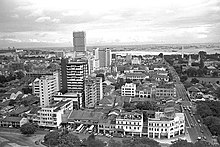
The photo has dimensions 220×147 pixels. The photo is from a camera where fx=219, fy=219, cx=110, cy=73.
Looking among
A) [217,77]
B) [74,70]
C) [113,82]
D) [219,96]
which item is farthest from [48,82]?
[217,77]

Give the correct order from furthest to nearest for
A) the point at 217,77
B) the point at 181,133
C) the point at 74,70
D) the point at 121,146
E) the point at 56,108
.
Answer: the point at 217,77, the point at 74,70, the point at 56,108, the point at 181,133, the point at 121,146

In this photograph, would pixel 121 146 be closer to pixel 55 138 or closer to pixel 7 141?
pixel 55 138

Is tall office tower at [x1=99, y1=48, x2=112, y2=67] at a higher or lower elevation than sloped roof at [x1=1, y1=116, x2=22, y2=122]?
higher

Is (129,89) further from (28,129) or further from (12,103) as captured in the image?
(28,129)

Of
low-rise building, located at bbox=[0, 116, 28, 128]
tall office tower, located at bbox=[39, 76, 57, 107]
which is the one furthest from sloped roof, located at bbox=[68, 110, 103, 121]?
tall office tower, located at bbox=[39, 76, 57, 107]

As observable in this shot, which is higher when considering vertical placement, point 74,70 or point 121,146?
point 74,70

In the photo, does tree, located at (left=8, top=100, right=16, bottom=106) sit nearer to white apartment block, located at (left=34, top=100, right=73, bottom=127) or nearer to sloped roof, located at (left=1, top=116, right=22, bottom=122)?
sloped roof, located at (left=1, top=116, right=22, bottom=122)
